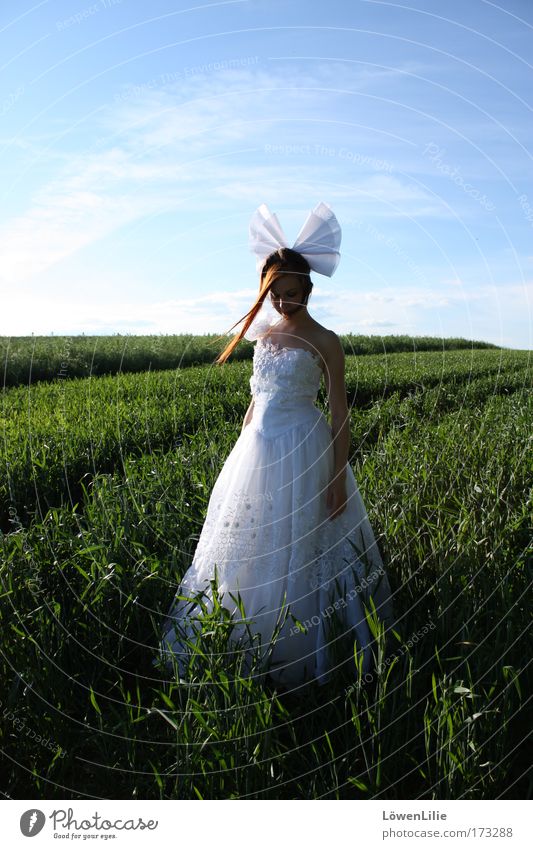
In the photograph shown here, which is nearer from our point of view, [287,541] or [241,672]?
[241,672]

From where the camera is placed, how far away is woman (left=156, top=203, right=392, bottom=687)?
3381 mm

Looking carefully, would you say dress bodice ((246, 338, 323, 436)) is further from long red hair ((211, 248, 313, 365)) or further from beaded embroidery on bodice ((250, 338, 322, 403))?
long red hair ((211, 248, 313, 365))

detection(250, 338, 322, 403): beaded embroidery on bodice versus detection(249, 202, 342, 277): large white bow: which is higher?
detection(249, 202, 342, 277): large white bow

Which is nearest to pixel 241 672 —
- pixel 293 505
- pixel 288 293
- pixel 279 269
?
pixel 293 505

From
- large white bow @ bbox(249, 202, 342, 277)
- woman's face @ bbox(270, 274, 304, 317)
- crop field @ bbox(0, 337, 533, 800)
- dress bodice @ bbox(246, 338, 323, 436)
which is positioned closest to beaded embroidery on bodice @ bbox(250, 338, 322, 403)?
dress bodice @ bbox(246, 338, 323, 436)

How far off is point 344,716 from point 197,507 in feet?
6.98

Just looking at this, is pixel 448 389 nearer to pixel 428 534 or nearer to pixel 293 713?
pixel 428 534

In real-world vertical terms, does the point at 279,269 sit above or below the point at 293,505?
above

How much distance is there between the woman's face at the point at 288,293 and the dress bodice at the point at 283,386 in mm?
197

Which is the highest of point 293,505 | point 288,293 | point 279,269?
point 279,269

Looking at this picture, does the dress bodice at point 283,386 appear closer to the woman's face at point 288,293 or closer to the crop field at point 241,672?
the woman's face at point 288,293

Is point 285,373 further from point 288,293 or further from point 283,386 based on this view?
point 288,293

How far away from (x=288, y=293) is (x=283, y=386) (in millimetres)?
479

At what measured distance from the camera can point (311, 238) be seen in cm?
345
